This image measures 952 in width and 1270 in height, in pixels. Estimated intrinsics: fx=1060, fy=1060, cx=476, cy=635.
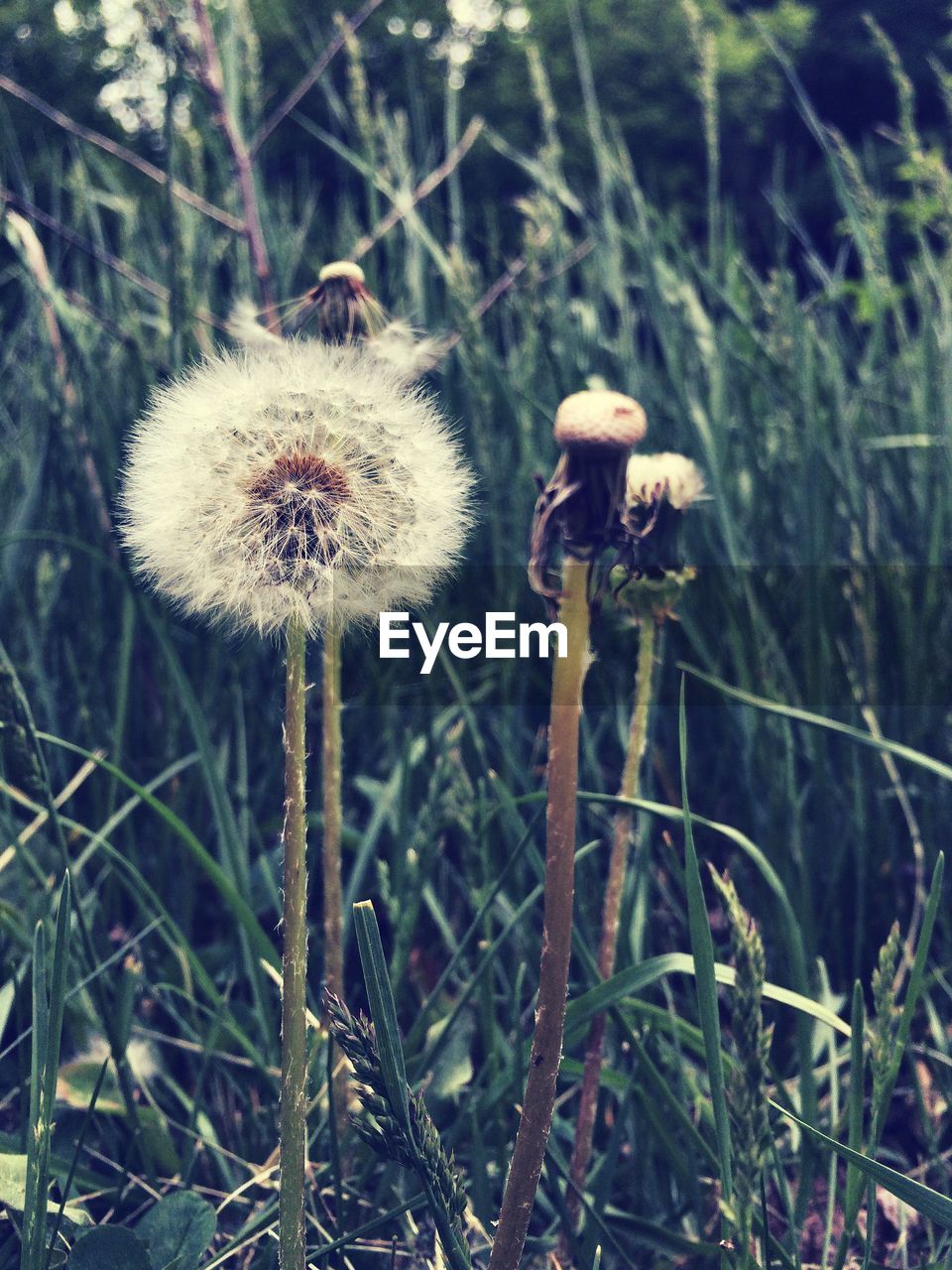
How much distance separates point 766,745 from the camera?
92 centimetres

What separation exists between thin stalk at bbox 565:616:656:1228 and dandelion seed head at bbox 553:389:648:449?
25 cm

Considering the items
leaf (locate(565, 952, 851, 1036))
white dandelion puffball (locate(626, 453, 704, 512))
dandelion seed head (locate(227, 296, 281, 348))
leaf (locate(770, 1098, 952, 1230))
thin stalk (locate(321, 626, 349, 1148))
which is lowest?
leaf (locate(770, 1098, 952, 1230))

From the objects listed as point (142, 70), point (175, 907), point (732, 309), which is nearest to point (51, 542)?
point (175, 907)

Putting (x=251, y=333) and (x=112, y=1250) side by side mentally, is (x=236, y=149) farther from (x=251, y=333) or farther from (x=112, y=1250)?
(x=112, y=1250)

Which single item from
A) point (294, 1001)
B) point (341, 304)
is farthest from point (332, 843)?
point (341, 304)

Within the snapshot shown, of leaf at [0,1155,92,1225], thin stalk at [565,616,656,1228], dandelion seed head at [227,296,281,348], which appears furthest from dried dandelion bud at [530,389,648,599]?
leaf at [0,1155,92,1225]

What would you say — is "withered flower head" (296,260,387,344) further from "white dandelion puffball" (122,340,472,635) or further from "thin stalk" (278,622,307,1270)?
"thin stalk" (278,622,307,1270)

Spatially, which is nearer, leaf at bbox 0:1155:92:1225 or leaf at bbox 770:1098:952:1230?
leaf at bbox 770:1098:952:1230

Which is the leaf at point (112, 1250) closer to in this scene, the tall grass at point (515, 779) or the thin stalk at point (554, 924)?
the tall grass at point (515, 779)

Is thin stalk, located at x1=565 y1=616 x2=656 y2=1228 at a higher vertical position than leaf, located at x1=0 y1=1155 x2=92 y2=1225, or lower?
higher

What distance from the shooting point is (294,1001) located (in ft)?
1.50

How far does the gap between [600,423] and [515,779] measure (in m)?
0.58

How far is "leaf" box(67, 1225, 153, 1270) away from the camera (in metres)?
0.55

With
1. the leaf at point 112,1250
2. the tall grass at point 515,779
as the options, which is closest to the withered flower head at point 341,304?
the tall grass at point 515,779
